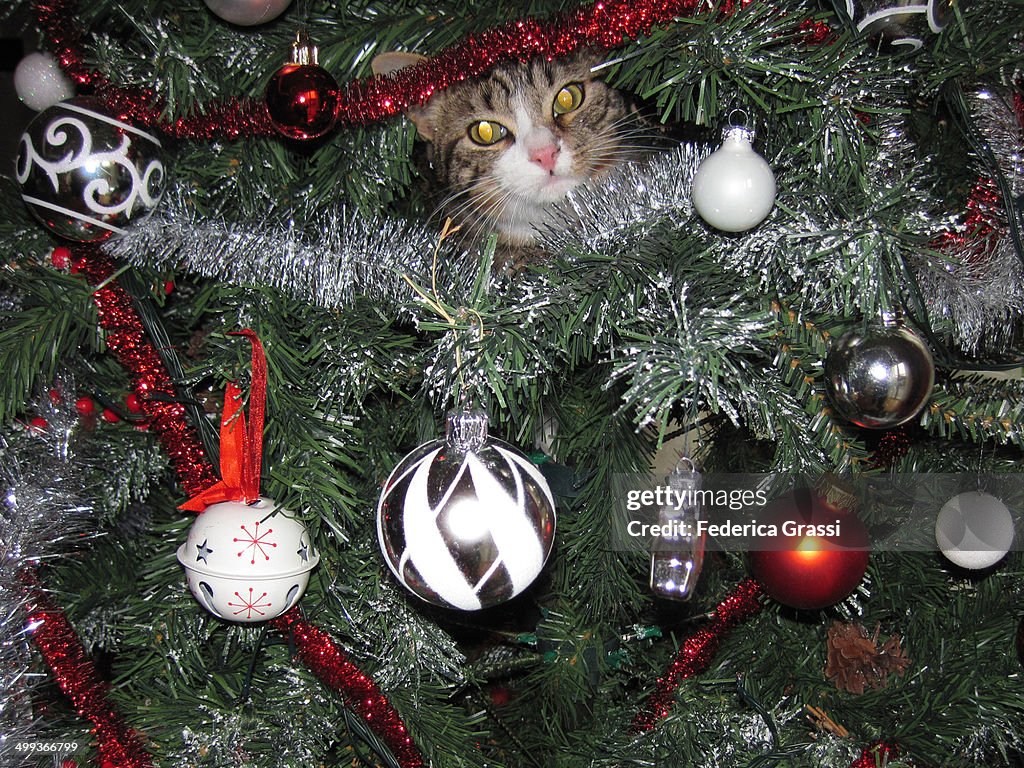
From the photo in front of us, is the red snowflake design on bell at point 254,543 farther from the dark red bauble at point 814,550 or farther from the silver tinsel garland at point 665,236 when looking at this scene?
the dark red bauble at point 814,550

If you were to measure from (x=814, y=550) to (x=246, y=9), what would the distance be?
1.89 ft

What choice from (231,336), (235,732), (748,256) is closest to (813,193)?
(748,256)

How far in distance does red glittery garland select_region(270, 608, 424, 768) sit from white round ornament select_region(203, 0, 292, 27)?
1.48 feet

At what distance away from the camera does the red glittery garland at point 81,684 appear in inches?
23.9

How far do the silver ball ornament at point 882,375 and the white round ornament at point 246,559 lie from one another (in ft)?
1.24

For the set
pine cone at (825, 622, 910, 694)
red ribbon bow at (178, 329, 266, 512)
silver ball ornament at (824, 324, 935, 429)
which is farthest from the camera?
pine cone at (825, 622, 910, 694)

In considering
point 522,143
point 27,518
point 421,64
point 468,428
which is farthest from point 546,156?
point 27,518

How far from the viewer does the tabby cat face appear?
27.1 inches

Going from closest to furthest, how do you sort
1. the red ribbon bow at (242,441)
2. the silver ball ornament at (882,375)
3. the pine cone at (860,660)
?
1. the silver ball ornament at (882,375)
2. the red ribbon bow at (242,441)
3. the pine cone at (860,660)

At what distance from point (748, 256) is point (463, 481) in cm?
23

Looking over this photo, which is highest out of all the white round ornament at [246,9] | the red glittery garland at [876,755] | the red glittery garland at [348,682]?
the white round ornament at [246,9]

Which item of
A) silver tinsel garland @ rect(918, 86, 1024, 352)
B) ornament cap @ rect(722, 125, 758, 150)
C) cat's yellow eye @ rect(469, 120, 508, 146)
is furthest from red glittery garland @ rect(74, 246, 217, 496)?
silver tinsel garland @ rect(918, 86, 1024, 352)

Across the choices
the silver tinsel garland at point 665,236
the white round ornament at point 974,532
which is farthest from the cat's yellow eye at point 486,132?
the white round ornament at point 974,532

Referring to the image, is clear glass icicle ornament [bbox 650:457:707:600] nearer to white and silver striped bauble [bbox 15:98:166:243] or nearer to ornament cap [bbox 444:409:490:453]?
ornament cap [bbox 444:409:490:453]
